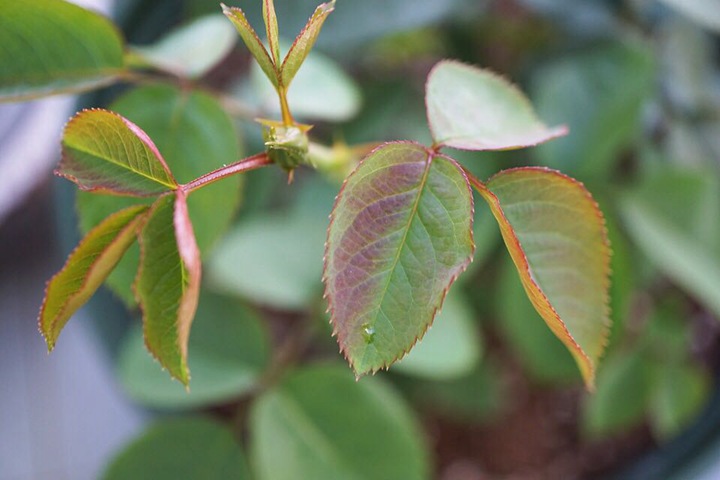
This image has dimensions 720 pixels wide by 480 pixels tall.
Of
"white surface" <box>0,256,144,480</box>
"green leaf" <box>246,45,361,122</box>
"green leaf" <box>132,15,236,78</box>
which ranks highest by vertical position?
"green leaf" <box>132,15,236,78</box>

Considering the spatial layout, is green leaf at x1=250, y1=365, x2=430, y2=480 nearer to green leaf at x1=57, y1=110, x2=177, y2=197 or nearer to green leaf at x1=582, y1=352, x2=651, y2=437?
green leaf at x1=582, y1=352, x2=651, y2=437

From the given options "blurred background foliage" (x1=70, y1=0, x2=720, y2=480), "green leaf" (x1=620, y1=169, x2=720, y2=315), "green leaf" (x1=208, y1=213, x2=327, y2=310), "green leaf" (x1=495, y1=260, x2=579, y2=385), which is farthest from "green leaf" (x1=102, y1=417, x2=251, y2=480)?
"green leaf" (x1=620, y1=169, x2=720, y2=315)

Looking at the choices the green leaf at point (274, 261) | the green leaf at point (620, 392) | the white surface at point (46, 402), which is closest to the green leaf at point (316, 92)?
the green leaf at point (274, 261)

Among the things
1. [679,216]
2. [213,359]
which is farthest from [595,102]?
[213,359]

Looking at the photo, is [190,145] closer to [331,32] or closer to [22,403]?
[331,32]

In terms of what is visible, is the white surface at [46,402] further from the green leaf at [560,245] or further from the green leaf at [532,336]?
the green leaf at [560,245]

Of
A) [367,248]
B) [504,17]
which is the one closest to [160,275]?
[367,248]
